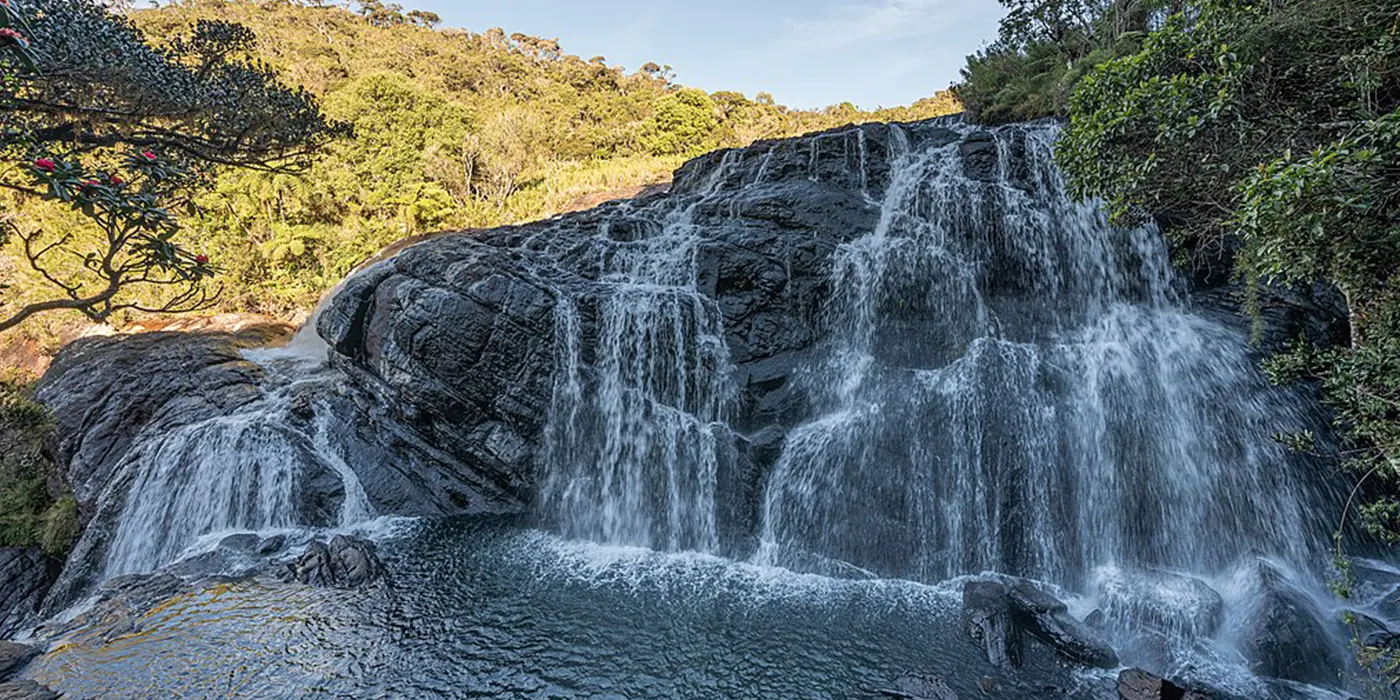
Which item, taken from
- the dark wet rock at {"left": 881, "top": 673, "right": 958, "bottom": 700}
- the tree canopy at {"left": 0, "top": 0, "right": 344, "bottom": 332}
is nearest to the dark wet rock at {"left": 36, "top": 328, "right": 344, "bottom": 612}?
the tree canopy at {"left": 0, "top": 0, "right": 344, "bottom": 332}

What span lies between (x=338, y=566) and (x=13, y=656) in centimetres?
340

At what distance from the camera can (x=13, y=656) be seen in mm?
6840

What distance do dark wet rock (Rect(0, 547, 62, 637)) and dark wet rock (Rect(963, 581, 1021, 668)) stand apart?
15.1 meters

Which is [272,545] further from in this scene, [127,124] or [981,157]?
[981,157]

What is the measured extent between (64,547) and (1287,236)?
19.6 m

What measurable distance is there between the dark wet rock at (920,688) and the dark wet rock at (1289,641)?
3.76m

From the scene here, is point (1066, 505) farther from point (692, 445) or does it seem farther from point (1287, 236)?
point (692, 445)

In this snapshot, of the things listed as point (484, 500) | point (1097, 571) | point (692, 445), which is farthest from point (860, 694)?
point (484, 500)

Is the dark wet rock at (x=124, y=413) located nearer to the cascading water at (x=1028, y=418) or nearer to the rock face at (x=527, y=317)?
the rock face at (x=527, y=317)

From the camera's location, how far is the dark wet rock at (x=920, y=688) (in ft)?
20.4

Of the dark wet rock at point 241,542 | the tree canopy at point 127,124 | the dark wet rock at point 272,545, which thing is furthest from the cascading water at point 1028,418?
the tree canopy at point 127,124

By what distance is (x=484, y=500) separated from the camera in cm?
1171

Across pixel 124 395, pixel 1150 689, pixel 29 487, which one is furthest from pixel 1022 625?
pixel 29 487

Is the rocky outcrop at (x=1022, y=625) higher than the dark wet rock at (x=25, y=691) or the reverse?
the reverse
